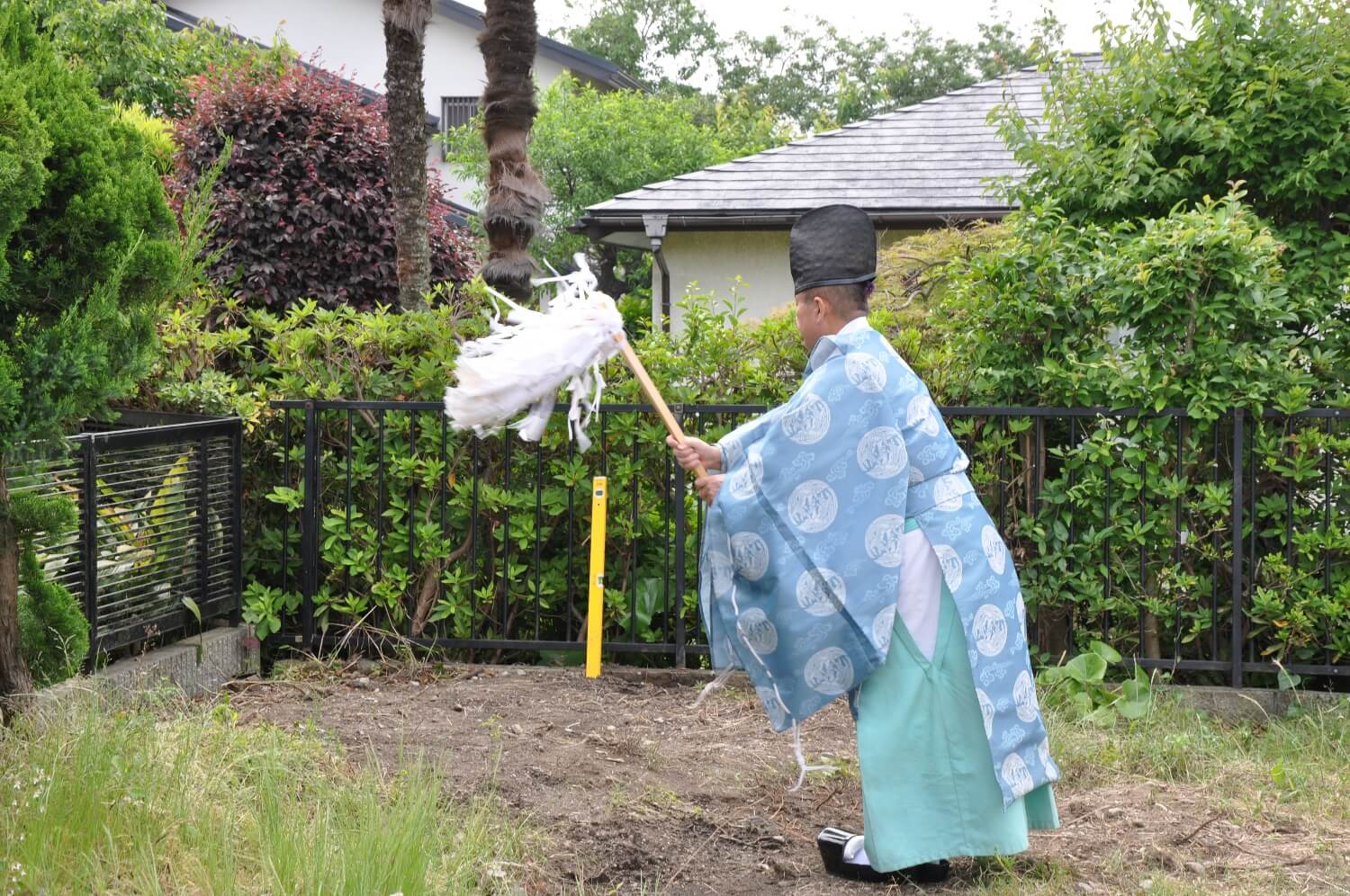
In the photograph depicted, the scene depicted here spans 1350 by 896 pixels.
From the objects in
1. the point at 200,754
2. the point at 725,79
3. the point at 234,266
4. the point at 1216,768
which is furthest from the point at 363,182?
the point at 725,79

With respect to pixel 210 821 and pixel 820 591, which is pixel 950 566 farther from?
pixel 210 821

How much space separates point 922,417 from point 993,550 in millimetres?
411

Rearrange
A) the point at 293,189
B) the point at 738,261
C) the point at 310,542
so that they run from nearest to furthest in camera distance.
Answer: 1. the point at 310,542
2. the point at 293,189
3. the point at 738,261

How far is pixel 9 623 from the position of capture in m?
4.04

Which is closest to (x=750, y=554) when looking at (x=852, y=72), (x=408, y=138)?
(x=408, y=138)

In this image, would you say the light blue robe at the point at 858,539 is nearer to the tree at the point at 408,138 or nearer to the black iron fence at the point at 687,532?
the black iron fence at the point at 687,532

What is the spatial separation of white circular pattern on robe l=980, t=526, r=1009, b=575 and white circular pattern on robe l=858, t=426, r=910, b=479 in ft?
1.01

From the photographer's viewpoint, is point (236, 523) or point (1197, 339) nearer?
point (1197, 339)

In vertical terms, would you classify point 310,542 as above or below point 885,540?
below

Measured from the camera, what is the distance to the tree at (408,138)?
7.67 m

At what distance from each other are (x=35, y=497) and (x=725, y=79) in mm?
48541

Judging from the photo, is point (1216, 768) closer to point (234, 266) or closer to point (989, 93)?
point (234, 266)

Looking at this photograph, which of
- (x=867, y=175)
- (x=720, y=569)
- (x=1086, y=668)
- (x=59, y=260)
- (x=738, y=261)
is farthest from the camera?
(x=738, y=261)

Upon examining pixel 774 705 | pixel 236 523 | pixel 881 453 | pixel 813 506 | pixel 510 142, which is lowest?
pixel 774 705
